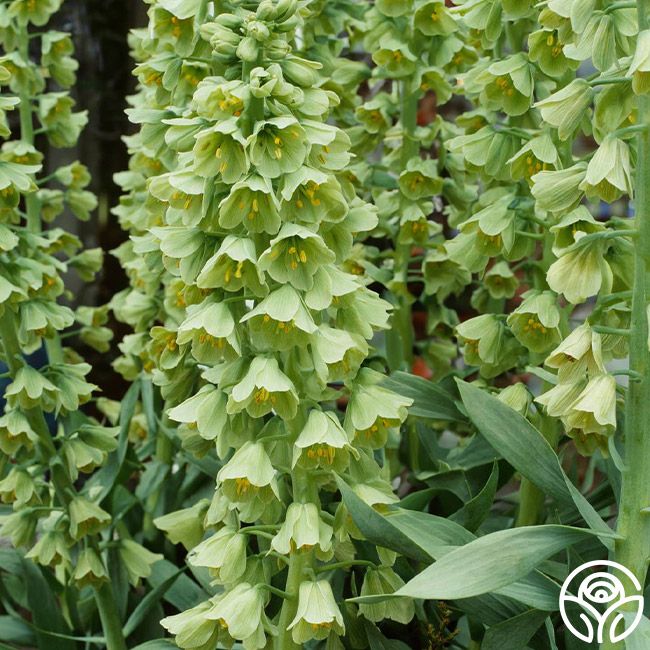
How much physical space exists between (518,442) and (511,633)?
0.54 feet

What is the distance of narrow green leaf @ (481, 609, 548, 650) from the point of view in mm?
914

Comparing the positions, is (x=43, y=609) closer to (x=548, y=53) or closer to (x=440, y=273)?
(x=440, y=273)

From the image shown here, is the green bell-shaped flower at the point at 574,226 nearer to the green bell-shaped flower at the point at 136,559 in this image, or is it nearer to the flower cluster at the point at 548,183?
the flower cluster at the point at 548,183

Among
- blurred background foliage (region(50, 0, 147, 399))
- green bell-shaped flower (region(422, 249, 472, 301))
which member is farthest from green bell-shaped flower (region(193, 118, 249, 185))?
blurred background foliage (region(50, 0, 147, 399))

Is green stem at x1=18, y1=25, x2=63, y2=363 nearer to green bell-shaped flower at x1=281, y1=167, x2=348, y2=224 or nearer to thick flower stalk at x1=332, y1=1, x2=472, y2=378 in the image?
thick flower stalk at x1=332, y1=1, x2=472, y2=378

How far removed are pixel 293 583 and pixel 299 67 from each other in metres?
0.43

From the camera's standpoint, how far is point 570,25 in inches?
34.0

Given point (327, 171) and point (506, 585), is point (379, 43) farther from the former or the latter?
point (506, 585)

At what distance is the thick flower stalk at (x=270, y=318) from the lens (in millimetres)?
839

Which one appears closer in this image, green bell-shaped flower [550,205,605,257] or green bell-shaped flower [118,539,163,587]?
green bell-shaped flower [550,205,605,257]

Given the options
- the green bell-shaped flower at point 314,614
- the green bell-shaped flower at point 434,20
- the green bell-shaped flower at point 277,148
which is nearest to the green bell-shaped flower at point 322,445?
the green bell-shaped flower at point 314,614

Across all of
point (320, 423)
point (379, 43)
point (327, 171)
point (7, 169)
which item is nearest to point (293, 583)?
point (320, 423)

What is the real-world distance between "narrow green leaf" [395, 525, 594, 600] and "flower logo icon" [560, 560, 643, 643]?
2.4 inches

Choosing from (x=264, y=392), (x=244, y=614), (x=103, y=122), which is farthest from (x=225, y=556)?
(x=103, y=122)
